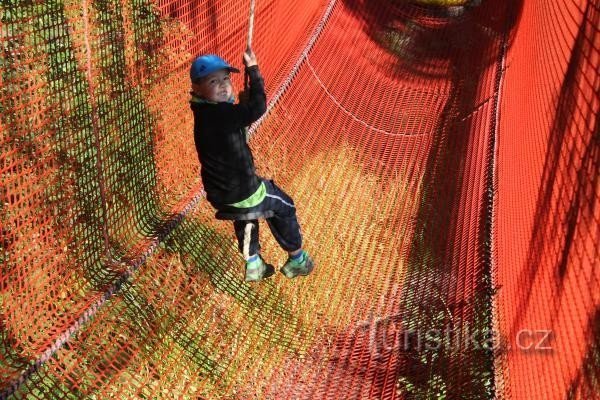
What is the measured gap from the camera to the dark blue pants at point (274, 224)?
2.39m

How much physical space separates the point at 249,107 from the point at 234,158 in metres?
0.18

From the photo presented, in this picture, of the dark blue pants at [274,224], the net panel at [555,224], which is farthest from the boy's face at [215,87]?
the net panel at [555,224]

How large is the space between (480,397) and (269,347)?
0.86m

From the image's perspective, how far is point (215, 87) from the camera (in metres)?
2.08

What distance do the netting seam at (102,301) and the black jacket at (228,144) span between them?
1.91ft

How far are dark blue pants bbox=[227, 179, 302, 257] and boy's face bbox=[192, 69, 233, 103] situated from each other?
15.7 inches

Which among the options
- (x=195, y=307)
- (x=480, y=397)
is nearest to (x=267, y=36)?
(x=195, y=307)

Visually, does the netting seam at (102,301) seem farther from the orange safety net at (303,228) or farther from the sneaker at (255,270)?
the sneaker at (255,270)

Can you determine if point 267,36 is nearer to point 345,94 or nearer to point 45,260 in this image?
point 345,94

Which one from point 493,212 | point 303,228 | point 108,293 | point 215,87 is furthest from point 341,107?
point 215,87

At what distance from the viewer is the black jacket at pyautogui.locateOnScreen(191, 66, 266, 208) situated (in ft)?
6.94

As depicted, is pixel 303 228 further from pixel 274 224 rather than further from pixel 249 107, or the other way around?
pixel 249 107

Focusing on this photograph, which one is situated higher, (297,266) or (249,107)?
(249,107)

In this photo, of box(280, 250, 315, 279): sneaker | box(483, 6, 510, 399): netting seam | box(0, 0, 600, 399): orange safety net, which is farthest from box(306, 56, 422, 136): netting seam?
box(280, 250, 315, 279): sneaker
